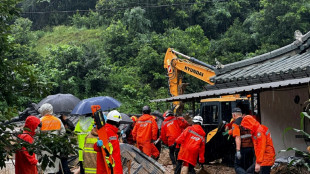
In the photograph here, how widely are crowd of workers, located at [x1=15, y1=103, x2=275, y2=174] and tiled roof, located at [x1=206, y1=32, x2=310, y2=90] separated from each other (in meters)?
Result: 1.47

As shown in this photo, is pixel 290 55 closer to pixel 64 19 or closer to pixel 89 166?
pixel 89 166

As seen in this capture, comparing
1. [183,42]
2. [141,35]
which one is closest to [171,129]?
[183,42]

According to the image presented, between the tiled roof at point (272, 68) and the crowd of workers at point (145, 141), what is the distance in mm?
1465

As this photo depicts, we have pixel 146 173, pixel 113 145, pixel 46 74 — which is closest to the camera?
pixel 113 145

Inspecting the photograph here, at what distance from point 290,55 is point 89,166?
6.75 m

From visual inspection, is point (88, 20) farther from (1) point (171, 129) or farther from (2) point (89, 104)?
(2) point (89, 104)

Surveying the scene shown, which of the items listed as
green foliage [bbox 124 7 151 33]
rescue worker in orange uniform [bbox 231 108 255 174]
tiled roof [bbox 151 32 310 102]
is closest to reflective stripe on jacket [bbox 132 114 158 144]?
tiled roof [bbox 151 32 310 102]

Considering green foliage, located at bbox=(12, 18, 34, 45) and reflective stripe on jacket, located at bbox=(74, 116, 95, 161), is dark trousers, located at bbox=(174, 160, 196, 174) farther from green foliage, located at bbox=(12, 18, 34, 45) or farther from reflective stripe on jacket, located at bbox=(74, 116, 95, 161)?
green foliage, located at bbox=(12, 18, 34, 45)

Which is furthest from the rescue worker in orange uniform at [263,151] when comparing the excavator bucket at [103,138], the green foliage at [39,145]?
the green foliage at [39,145]

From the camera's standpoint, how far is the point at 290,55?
12523 millimetres

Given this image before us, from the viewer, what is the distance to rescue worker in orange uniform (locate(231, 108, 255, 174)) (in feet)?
31.2

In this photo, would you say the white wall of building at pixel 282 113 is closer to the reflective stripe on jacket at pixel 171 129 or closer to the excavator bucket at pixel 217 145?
the excavator bucket at pixel 217 145

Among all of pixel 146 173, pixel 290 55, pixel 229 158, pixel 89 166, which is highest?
pixel 290 55

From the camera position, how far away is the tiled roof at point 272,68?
10.4m
